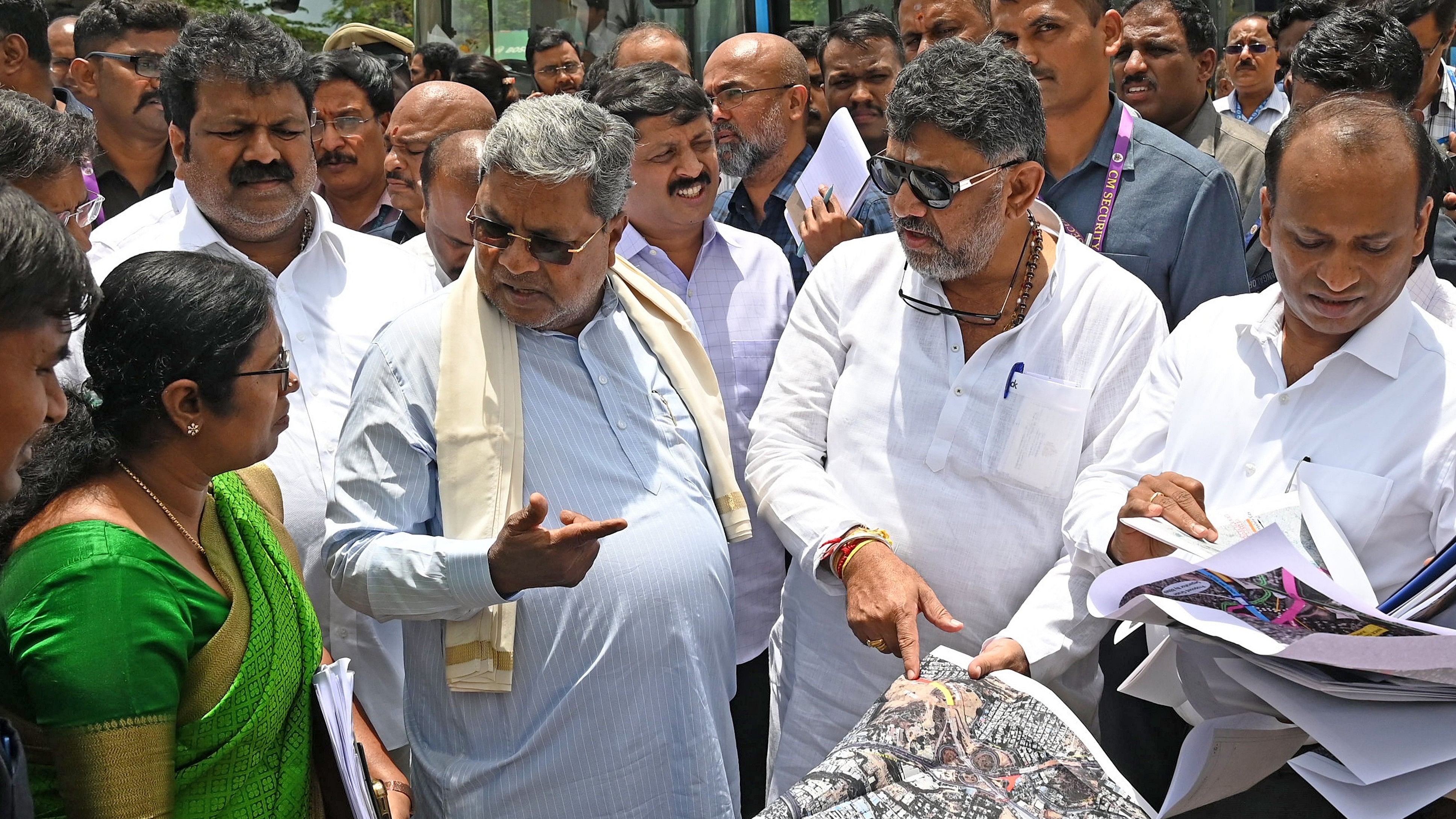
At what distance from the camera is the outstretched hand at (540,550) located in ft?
7.36

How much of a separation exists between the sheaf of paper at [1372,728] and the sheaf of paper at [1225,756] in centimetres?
14

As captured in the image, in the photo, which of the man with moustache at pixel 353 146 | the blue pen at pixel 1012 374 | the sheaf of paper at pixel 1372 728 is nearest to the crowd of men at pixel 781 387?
the blue pen at pixel 1012 374

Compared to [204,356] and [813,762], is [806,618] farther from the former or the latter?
[204,356]

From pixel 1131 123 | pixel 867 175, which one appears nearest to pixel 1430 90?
pixel 1131 123

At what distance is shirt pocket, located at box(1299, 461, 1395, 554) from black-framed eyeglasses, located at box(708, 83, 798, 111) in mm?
2941

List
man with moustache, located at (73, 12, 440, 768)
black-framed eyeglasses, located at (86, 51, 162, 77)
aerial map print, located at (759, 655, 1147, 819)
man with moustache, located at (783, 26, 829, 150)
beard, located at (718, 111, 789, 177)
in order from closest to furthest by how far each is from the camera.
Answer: aerial map print, located at (759, 655, 1147, 819) → man with moustache, located at (73, 12, 440, 768) → beard, located at (718, 111, 789, 177) → black-framed eyeglasses, located at (86, 51, 162, 77) → man with moustache, located at (783, 26, 829, 150)

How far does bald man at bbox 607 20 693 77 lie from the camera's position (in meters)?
5.49

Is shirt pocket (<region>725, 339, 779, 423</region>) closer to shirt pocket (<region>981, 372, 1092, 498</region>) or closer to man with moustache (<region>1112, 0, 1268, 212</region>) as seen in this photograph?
shirt pocket (<region>981, 372, 1092, 498</region>)

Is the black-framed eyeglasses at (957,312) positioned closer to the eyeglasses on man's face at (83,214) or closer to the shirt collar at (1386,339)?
the shirt collar at (1386,339)

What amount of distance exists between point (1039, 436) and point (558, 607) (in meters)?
1.13

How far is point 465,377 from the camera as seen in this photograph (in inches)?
99.9

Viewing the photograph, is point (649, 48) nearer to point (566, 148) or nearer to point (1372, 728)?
point (566, 148)

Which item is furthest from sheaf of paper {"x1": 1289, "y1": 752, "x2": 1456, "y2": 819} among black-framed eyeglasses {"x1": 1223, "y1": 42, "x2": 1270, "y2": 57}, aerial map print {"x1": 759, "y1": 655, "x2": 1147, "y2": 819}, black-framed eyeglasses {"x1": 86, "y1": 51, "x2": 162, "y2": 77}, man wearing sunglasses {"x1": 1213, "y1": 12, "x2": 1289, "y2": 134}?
black-framed eyeglasses {"x1": 1223, "y1": 42, "x2": 1270, "y2": 57}

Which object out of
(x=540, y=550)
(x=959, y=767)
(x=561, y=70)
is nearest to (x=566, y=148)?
(x=540, y=550)
